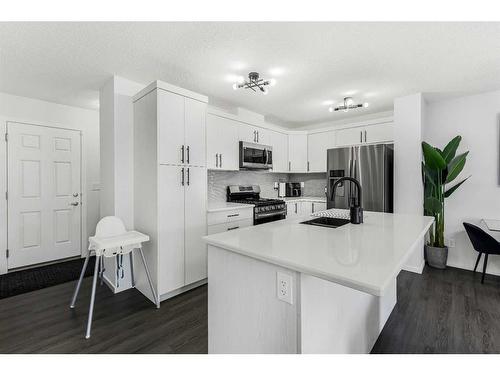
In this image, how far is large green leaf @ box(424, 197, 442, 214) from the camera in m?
3.14

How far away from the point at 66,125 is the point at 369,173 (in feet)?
15.1

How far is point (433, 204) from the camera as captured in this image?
10.4ft

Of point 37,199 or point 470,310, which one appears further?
point 37,199

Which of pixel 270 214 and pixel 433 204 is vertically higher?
pixel 433 204

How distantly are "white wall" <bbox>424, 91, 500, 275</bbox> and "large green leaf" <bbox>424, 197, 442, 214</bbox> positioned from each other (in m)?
0.69

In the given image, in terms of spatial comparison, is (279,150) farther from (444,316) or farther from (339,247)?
(339,247)

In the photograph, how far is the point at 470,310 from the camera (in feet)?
7.83

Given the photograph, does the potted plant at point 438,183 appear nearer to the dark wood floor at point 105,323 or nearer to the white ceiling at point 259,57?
the white ceiling at point 259,57

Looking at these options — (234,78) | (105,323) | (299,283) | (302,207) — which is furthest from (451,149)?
(105,323)

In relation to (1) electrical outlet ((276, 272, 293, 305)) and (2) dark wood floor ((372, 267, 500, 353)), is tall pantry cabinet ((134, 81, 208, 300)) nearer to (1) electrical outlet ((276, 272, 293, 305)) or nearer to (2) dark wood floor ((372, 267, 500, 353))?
(1) electrical outlet ((276, 272, 293, 305))
